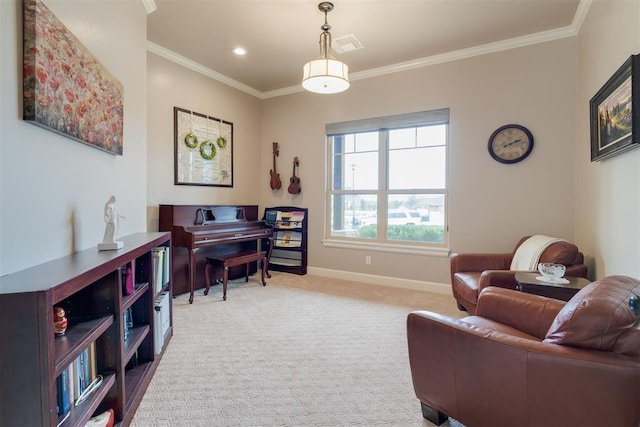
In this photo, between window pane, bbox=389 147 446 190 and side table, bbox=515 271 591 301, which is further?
window pane, bbox=389 147 446 190

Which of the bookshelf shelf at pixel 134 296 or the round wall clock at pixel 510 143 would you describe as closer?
the bookshelf shelf at pixel 134 296

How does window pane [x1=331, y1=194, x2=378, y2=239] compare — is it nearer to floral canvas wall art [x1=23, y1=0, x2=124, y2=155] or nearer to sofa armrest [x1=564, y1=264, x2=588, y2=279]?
sofa armrest [x1=564, y1=264, x2=588, y2=279]

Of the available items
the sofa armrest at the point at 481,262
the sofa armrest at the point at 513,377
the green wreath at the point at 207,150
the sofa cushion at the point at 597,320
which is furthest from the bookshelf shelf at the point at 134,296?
the sofa armrest at the point at 481,262

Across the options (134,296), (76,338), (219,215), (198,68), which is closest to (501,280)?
(134,296)

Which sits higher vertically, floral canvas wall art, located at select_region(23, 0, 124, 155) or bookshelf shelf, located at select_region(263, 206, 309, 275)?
floral canvas wall art, located at select_region(23, 0, 124, 155)

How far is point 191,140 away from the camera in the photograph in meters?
4.01

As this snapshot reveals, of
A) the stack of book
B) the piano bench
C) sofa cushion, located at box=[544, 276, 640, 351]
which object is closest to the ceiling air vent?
the piano bench

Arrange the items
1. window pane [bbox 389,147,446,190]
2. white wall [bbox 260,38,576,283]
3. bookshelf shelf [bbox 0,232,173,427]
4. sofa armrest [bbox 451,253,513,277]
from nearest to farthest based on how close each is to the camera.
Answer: bookshelf shelf [bbox 0,232,173,427], sofa armrest [bbox 451,253,513,277], white wall [bbox 260,38,576,283], window pane [bbox 389,147,446,190]

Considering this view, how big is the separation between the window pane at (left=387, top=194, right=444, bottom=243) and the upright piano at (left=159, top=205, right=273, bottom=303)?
5.72ft

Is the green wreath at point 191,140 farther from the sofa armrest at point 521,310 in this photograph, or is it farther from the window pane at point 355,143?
the sofa armrest at point 521,310

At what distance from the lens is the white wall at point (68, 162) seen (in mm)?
1219

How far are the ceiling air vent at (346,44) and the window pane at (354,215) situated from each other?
1.84m

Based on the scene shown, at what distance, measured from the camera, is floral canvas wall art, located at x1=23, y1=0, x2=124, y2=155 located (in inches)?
51.1

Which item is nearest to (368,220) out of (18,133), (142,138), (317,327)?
(317,327)
